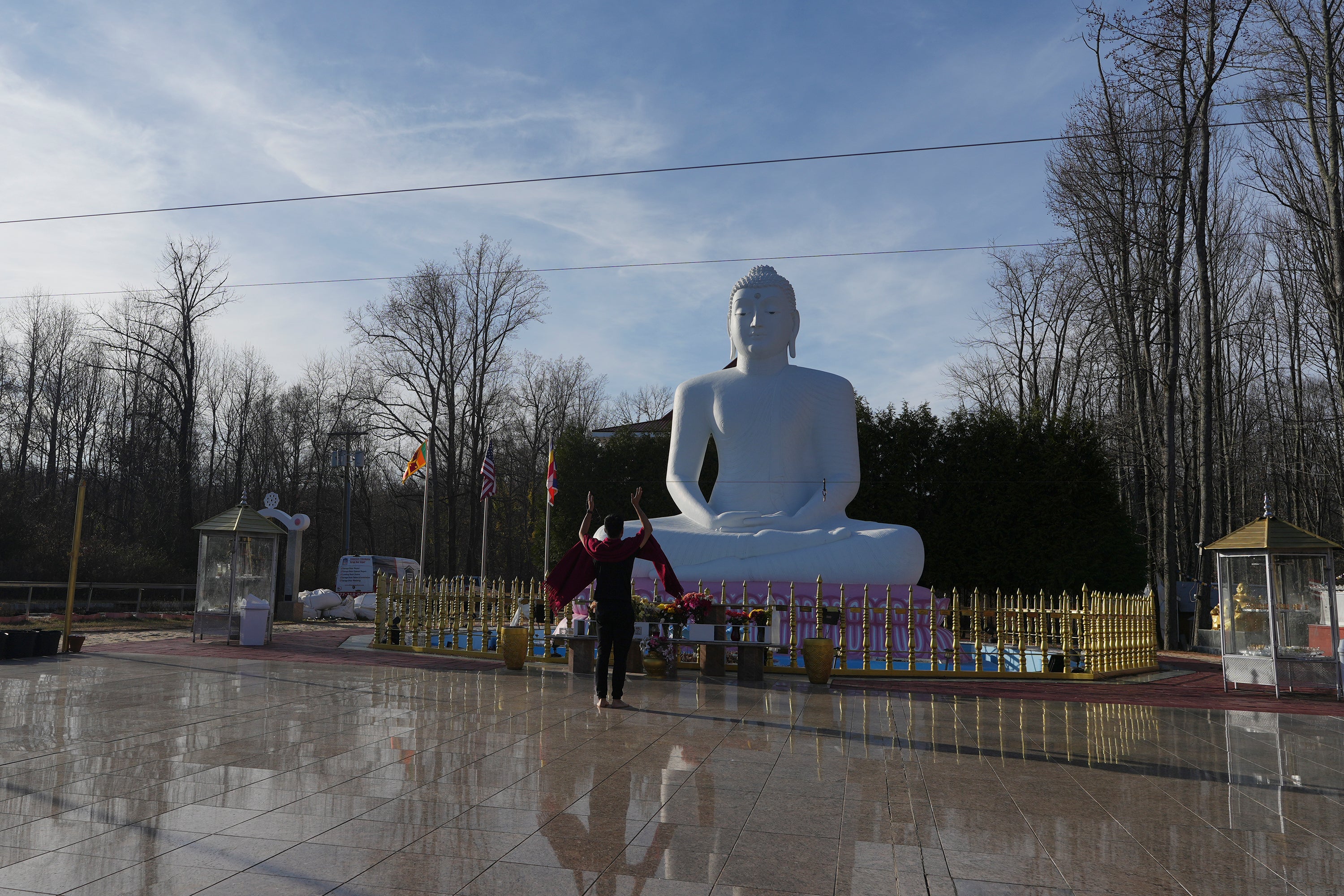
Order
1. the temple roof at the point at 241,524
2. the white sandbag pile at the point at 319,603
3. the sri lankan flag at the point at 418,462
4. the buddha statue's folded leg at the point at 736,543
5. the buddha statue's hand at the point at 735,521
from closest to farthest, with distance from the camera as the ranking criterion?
the temple roof at the point at 241,524, the buddha statue's folded leg at the point at 736,543, the buddha statue's hand at the point at 735,521, the sri lankan flag at the point at 418,462, the white sandbag pile at the point at 319,603

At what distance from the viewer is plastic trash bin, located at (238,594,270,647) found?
13.9 m

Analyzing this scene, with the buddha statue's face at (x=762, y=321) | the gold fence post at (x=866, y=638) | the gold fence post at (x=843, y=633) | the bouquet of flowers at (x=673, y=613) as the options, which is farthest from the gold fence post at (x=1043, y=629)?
the buddha statue's face at (x=762, y=321)

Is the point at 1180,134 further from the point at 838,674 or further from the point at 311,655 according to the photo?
the point at 311,655

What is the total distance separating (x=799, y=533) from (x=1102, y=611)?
14.3 feet

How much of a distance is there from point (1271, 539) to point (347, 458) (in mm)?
29977

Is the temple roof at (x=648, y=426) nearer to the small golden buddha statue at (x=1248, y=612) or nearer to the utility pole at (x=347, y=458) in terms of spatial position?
the utility pole at (x=347, y=458)

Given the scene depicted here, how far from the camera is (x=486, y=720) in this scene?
277 inches

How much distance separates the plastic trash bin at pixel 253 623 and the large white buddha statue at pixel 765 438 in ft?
18.1

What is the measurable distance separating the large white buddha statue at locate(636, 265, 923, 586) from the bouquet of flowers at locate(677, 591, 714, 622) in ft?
13.2

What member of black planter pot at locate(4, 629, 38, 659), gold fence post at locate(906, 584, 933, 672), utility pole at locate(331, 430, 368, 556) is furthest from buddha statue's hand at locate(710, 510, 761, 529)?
utility pole at locate(331, 430, 368, 556)

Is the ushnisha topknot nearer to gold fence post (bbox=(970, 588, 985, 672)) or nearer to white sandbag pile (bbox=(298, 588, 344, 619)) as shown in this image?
gold fence post (bbox=(970, 588, 985, 672))

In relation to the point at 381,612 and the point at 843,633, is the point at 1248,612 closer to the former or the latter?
the point at 843,633

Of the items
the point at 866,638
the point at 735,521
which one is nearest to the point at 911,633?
the point at 866,638

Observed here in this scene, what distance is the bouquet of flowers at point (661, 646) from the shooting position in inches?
A: 410
